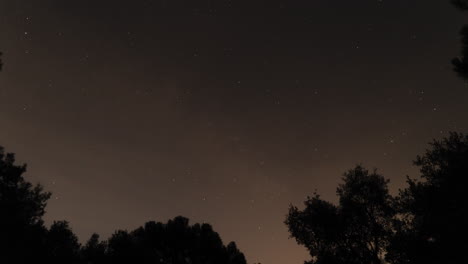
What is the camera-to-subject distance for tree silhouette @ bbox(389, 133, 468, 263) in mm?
23922

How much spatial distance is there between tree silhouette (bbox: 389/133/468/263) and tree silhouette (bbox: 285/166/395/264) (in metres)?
1.90

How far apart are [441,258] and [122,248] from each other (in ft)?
96.9

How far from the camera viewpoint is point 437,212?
29.0m

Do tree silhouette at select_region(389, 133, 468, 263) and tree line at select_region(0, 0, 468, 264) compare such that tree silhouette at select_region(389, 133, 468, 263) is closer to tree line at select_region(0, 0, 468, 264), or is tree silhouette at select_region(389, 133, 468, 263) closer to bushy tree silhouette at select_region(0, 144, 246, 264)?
tree line at select_region(0, 0, 468, 264)

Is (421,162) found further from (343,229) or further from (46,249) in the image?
(46,249)

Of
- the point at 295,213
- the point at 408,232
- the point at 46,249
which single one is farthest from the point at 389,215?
the point at 46,249

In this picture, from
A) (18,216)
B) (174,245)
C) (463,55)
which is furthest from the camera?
(174,245)

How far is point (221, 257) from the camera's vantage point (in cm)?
4250

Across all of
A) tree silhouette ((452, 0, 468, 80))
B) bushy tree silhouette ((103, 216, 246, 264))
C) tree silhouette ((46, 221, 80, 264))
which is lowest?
tree silhouette ((46, 221, 80, 264))

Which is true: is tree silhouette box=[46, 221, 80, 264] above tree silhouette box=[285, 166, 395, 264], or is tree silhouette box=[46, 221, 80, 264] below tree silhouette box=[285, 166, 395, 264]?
below

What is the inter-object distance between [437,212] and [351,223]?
8.35 metres

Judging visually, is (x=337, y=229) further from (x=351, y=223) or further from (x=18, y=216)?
(x=18, y=216)

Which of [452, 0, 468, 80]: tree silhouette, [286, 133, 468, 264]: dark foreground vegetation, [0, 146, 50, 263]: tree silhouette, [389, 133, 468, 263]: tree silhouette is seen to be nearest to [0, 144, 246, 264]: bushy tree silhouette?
[0, 146, 50, 263]: tree silhouette

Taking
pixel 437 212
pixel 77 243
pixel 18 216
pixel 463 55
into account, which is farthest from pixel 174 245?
pixel 463 55
